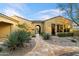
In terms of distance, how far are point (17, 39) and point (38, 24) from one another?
19.4 inches

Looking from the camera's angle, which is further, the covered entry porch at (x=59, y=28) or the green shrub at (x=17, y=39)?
the covered entry porch at (x=59, y=28)

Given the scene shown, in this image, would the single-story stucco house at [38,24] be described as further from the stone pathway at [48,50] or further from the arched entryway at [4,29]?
the stone pathway at [48,50]

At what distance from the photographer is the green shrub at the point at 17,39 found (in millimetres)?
3439

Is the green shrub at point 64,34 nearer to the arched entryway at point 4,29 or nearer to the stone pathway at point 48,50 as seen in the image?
the stone pathway at point 48,50

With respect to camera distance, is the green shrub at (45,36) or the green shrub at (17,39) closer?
the green shrub at (17,39)

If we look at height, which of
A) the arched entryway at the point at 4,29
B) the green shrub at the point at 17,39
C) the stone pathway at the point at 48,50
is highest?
the arched entryway at the point at 4,29

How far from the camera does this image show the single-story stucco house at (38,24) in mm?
3512

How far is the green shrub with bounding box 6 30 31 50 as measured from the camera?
11.3 ft

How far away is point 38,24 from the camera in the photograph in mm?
3588

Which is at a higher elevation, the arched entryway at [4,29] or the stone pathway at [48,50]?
the arched entryway at [4,29]

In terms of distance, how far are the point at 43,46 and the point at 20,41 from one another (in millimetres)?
440

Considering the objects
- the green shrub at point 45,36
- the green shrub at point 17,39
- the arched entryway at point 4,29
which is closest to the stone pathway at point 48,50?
the green shrub at point 45,36

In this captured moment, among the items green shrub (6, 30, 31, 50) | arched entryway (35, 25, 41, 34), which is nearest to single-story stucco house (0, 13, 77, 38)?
arched entryway (35, 25, 41, 34)

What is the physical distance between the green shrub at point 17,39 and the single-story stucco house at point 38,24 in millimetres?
106
